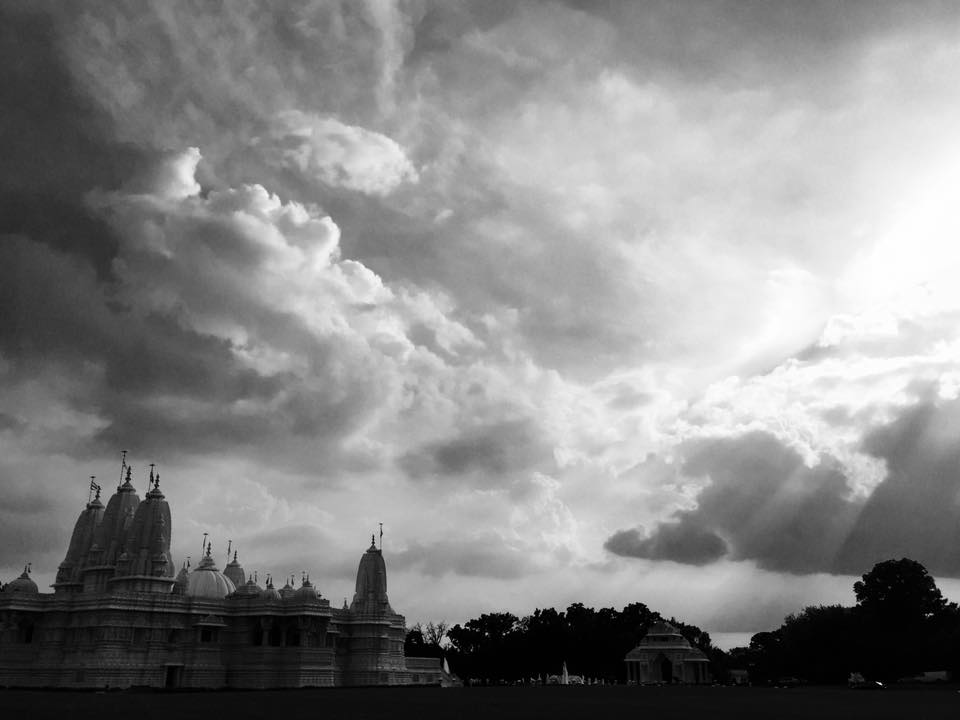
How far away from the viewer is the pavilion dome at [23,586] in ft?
292

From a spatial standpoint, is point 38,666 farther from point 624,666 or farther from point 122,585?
point 624,666

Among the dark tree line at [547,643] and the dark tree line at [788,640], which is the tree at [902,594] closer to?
the dark tree line at [788,640]

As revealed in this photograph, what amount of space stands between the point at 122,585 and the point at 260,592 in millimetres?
13667

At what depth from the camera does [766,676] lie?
11050cm

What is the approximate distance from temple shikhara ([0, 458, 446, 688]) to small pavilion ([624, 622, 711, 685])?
28258 mm

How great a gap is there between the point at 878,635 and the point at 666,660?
25109 millimetres

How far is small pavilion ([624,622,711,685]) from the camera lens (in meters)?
109

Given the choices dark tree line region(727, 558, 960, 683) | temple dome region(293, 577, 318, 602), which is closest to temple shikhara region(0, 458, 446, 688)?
temple dome region(293, 577, 318, 602)

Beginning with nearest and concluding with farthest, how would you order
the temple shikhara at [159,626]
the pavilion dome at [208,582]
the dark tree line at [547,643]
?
the temple shikhara at [159,626] < the pavilion dome at [208,582] < the dark tree line at [547,643]

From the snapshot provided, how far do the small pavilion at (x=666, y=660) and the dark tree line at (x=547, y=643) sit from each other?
13121mm

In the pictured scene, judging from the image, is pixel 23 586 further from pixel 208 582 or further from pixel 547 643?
pixel 547 643

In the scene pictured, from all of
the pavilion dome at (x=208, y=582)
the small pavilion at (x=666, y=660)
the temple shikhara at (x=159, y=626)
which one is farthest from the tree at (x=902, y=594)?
the pavilion dome at (x=208, y=582)

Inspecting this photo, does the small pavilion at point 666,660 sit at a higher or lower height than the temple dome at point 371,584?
lower

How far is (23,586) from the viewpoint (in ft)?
296
